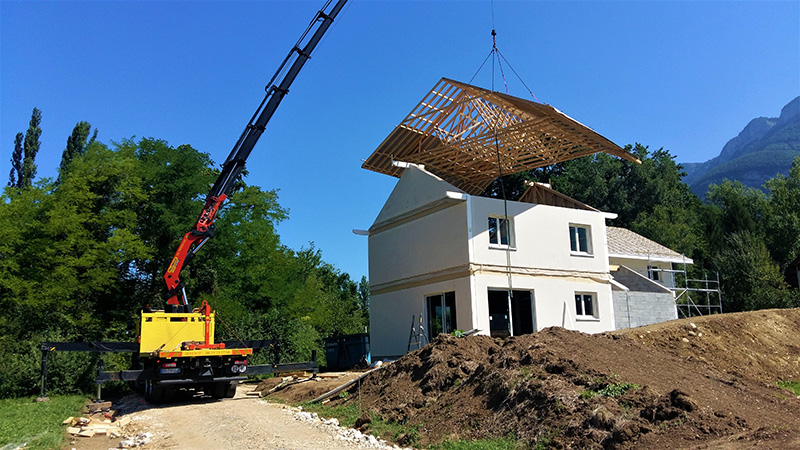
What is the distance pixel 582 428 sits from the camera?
8.55 meters

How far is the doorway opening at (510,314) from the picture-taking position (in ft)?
68.7

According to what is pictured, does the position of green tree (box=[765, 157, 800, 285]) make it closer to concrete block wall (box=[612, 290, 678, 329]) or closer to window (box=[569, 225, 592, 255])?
concrete block wall (box=[612, 290, 678, 329])

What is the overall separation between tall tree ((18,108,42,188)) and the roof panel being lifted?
1052 inches

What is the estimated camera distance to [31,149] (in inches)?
1565

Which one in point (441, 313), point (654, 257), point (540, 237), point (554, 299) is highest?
point (654, 257)

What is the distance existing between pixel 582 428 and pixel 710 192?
233 ft

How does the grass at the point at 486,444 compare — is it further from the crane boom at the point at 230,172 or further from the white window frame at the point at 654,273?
the white window frame at the point at 654,273

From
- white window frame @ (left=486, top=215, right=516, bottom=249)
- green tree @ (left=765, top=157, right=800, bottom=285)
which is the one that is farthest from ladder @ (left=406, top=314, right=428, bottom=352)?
green tree @ (left=765, top=157, right=800, bottom=285)

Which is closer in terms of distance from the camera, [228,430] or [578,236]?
[228,430]

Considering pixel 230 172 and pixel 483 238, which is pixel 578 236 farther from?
pixel 230 172

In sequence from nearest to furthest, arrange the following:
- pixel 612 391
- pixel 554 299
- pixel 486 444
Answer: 1. pixel 486 444
2. pixel 612 391
3. pixel 554 299

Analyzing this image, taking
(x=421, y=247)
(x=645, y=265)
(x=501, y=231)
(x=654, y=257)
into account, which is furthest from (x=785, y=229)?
(x=421, y=247)

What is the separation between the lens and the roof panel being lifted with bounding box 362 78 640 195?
20500mm

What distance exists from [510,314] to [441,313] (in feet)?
9.11
